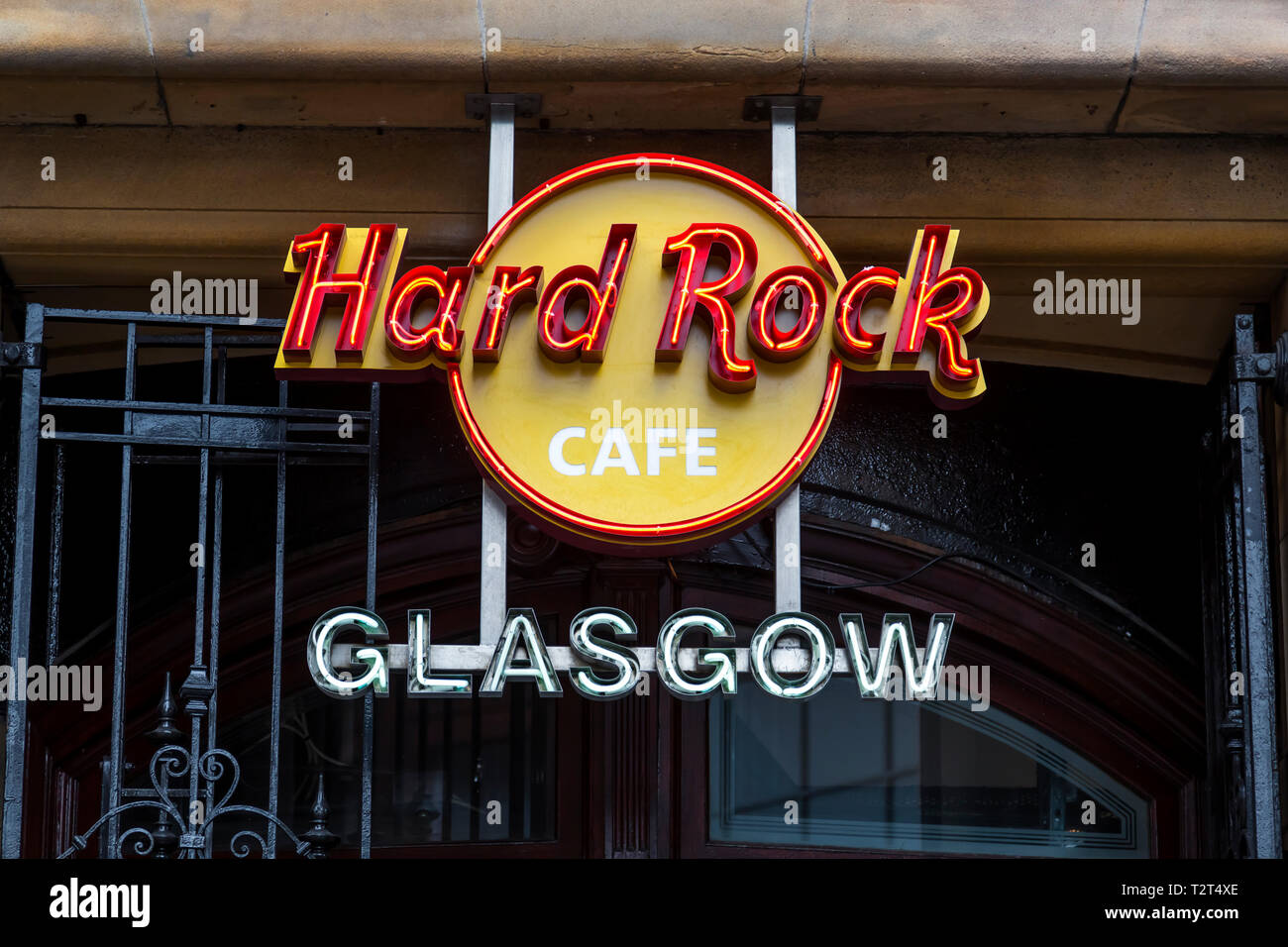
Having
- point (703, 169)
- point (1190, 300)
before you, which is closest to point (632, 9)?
point (703, 169)

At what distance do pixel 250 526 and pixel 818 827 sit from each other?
9.23 ft

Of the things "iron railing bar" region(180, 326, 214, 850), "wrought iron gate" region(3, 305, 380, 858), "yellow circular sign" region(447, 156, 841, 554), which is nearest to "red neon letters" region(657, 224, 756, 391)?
"yellow circular sign" region(447, 156, 841, 554)

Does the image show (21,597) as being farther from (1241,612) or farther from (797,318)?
(1241,612)

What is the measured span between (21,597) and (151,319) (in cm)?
110

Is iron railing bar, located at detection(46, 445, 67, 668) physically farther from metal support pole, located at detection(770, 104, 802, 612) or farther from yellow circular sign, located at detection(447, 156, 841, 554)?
metal support pole, located at detection(770, 104, 802, 612)

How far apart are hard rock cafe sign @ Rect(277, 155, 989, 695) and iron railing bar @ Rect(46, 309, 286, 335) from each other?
0.29 meters

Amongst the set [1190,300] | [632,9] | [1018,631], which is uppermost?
[632,9]

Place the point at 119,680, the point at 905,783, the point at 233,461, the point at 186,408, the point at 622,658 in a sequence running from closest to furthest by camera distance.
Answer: the point at 622,658 < the point at 119,680 < the point at 186,408 < the point at 233,461 < the point at 905,783

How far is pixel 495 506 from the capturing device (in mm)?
6727

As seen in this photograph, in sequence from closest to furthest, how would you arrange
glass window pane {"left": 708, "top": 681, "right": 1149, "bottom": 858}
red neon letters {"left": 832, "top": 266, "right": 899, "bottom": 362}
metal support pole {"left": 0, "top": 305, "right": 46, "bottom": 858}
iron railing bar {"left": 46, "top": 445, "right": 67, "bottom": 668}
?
metal support pole {"left": 0, "top": 305, "right": 46, "bottom": 858}, red neon letters {"left": 832, "top": 266, "right": 899, "bottom": 362}, iron railing bar {"left": 46, "top": 445, "right": 67, "bottom": 668}, glass window pane {"left": 708, "top": 681, "right": 1149, "bottom": 858}

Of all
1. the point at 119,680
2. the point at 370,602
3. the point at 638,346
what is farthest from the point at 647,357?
the point at 119,680

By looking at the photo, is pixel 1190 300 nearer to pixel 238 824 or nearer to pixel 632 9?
pixel 632 9

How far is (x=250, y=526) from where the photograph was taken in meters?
8.52

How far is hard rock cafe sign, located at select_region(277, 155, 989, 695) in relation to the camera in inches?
261
